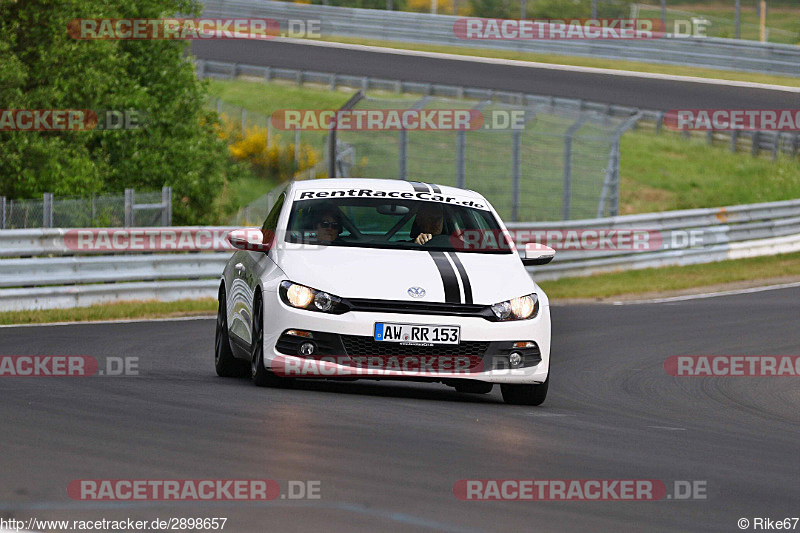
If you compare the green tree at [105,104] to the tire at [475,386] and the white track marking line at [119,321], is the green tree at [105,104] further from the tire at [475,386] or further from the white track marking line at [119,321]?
the tire at [475,386]

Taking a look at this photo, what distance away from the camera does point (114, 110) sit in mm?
26797

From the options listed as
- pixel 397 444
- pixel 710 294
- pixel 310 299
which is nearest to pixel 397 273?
pixel 310 299

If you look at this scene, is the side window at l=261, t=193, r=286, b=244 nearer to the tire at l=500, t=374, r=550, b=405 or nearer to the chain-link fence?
the tire at l=500, t=374, r=550, b=405

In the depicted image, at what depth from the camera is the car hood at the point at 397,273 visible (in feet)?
30.2

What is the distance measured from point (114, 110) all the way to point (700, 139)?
19839 millimetres

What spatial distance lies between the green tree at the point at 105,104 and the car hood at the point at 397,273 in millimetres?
14651

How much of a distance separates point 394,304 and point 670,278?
16230mm

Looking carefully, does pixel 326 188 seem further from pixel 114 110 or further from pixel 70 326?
pixel 114 110

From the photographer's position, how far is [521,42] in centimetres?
4525

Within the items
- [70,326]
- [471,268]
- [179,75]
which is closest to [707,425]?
[471,268]

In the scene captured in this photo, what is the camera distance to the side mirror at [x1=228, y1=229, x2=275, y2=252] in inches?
395

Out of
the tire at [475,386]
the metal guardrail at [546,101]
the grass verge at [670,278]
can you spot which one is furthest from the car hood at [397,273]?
the metal guardrail at [546,101]

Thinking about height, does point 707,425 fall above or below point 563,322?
above

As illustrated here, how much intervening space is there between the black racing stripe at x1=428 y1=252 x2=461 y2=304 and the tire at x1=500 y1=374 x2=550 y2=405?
99cm
